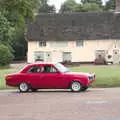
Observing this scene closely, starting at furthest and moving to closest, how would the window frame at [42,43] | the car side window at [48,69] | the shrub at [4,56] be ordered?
the window frame at [42,43] < the shrub at [4,56] < the car side window at [48,69]

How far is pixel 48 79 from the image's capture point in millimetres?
27016

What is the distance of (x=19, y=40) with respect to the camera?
104938mm

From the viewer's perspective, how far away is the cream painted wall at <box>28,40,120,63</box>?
292 ft

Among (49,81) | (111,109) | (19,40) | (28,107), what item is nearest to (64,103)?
(28,107)

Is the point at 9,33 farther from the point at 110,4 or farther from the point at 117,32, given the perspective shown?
the point at 110,4


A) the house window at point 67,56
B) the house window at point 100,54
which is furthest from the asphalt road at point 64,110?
the house window at point 67,56

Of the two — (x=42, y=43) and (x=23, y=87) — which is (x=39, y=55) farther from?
(x=23, y=87)

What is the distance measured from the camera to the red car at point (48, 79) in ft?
87.0

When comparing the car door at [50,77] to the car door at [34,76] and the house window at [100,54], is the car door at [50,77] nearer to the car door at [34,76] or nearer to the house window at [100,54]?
the car door at [34,76]

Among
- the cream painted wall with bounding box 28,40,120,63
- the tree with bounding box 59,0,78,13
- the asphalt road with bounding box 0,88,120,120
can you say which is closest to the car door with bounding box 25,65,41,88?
the asphalt road with bounding box 0,88,120,120

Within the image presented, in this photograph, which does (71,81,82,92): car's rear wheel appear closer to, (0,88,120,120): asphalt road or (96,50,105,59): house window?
(0,88,120,120): asphalt road

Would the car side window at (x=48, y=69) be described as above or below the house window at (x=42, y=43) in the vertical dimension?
below

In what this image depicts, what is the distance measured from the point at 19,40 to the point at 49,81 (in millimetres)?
78455

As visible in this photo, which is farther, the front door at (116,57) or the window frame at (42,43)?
the window frame at (42,43)
